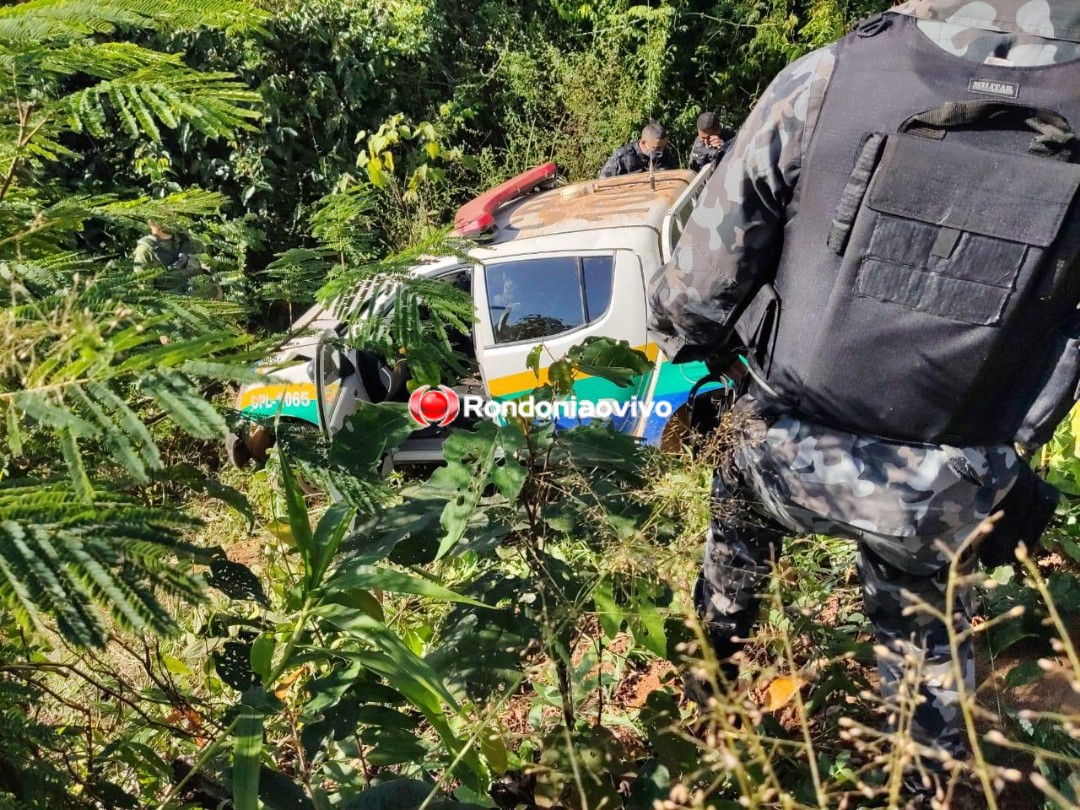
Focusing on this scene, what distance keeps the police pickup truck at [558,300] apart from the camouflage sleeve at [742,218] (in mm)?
1738

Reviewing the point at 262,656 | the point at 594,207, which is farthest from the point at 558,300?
the point at 262,656

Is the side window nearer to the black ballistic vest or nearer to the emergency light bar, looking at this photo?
the emergency light bar

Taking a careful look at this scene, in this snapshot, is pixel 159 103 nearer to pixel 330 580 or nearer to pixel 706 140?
pixel 330 580

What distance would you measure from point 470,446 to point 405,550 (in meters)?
0.22

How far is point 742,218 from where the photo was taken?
1759 millimetres

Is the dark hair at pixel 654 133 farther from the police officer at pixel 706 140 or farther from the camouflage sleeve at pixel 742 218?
the camouflage sleeve at pixel 742 218

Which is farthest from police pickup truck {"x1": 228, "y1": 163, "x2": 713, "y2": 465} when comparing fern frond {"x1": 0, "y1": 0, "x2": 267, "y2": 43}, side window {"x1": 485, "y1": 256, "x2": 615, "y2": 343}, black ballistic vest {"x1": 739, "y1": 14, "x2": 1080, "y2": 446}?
fern frond {"x1": 0, "y1": 0, "x2": 267, "y2": 43}

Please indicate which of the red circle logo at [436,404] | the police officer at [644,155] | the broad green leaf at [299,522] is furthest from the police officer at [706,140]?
the broad green leaf at [299,522]

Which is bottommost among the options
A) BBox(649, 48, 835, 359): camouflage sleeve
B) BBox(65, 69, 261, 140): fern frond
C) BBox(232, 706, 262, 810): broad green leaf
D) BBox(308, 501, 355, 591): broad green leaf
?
BBox(232, 706, 262, 810): broad green leaf

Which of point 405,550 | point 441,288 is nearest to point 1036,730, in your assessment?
point 405,550

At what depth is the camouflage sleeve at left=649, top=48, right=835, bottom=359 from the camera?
167 centimetres

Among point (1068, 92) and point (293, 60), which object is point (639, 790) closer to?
point (1068, 92)

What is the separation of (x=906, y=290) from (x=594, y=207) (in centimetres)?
289

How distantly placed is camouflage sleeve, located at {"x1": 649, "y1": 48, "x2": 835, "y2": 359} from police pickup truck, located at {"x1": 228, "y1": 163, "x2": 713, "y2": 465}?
1.74m
